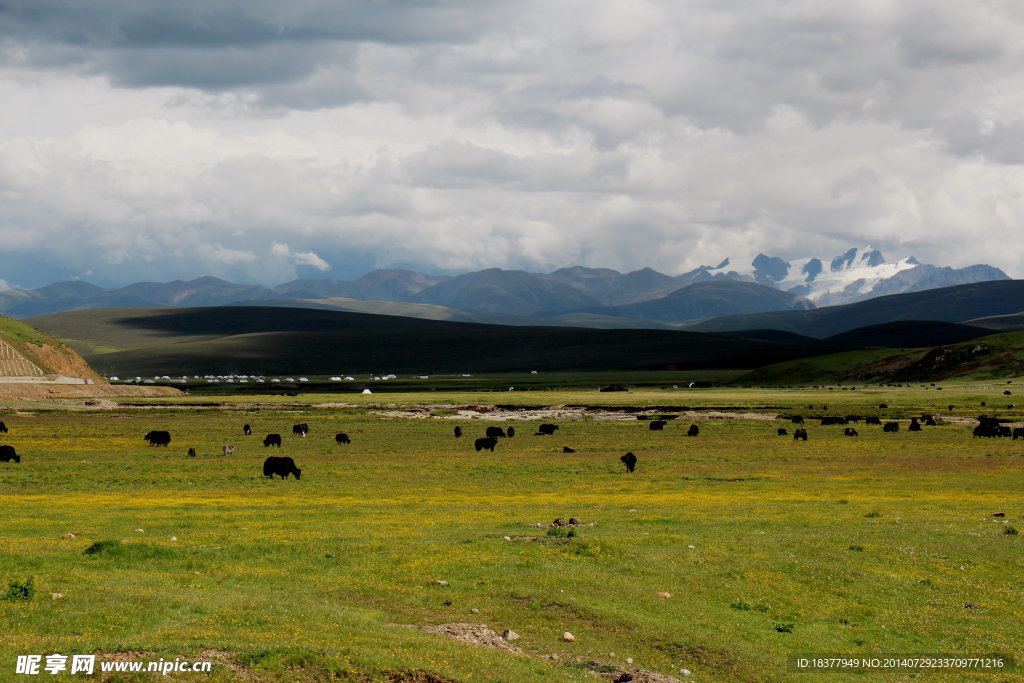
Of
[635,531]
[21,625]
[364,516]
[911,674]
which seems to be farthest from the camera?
[364,516]

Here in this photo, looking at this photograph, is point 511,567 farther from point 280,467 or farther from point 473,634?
point 280,467

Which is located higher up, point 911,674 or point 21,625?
point 21,625

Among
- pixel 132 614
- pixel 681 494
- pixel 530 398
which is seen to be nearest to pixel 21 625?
pixel 132 614

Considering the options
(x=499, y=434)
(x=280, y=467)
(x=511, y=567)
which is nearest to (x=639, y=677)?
(x=511, y=567)

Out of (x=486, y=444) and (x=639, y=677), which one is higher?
(x=639, y=677)

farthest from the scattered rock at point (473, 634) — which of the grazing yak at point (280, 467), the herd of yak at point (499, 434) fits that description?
the grazing yak at point (280, 467)

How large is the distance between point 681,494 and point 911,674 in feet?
72.0

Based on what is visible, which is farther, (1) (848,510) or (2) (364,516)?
(1) (848,510)

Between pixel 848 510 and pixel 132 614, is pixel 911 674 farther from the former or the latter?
pixel 848 510

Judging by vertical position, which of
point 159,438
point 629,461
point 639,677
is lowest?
point 159,438

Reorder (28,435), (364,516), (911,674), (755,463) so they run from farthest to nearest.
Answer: (28,435)
(755,463)
(364,516)
(911,674)

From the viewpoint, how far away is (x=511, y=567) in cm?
2017

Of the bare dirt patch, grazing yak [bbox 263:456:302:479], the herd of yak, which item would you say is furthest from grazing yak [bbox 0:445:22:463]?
the bare dirt patch

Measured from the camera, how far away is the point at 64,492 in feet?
121
